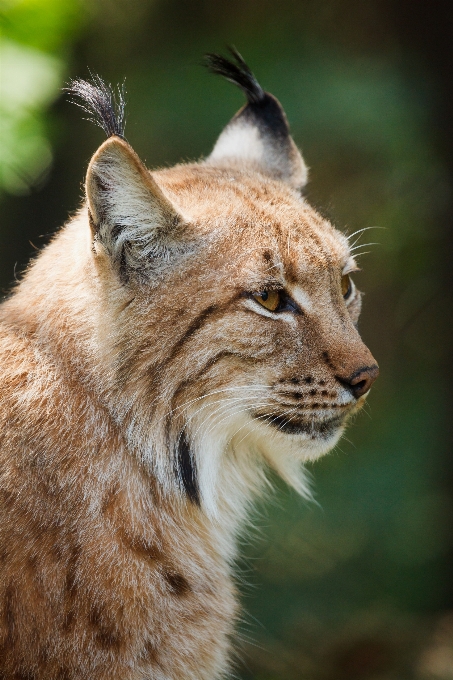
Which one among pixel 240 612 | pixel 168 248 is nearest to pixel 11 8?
pixel 168 248

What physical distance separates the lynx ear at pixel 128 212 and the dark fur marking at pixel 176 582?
1155 mm

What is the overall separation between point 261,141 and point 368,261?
2481 mm

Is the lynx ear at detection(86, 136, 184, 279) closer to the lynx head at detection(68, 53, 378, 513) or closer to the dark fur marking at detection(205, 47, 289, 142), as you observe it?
the lynx head at detection(68, 53, 378, 513)

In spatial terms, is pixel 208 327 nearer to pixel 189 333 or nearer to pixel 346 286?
pixel 189 333

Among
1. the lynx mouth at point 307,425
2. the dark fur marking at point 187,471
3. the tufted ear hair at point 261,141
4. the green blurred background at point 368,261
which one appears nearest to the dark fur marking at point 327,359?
the lynx mouth at point 307,425

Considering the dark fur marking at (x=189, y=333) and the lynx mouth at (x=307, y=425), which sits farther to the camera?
the lynx mouth at (x=307, y=425)

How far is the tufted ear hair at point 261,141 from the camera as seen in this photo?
151 inches

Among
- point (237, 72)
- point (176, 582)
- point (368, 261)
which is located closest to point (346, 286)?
point (237, 72)

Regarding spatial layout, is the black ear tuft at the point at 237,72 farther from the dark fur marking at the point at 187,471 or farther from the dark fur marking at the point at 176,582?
the dark fur marking at the point at 176,582

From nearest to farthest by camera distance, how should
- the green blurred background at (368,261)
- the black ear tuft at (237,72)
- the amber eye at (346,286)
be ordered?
the amber eye at (346,286) → the black ear tuft at (237,72) → the green blurred background at (368,261)

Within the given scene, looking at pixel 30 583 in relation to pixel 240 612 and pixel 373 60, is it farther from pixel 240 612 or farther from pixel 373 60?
pixel 373 60

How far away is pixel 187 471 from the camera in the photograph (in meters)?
3.01

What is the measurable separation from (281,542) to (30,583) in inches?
145

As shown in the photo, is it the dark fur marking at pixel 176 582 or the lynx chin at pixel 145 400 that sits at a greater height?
the lynx chin at pixel 145 400
